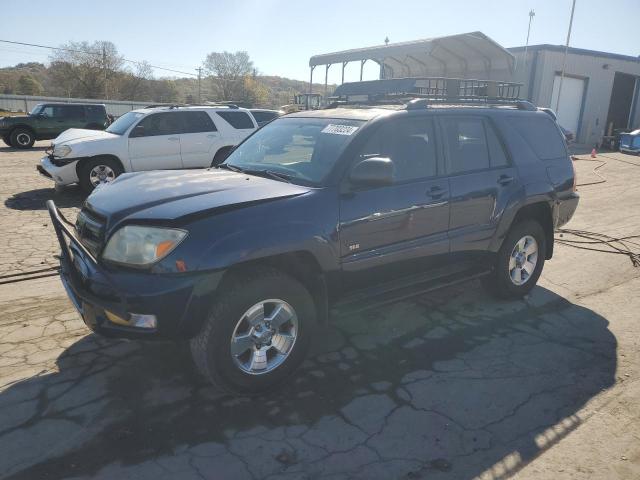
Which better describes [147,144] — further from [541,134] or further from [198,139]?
[541,134]

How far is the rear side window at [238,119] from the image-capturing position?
1069 cm

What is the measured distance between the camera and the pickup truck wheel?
61.0ft

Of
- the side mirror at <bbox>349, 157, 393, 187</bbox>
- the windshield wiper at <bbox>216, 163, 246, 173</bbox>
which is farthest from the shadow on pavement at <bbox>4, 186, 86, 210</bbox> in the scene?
the side mirror at <bbox>349, 157, 393, 187</bbox>

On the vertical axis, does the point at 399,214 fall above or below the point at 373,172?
below

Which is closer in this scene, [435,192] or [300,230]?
[300,230]

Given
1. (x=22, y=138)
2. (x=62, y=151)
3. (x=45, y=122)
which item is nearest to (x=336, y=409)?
(x=62, y=151)

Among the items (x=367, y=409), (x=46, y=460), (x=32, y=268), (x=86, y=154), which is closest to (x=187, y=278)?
(x=46, y=460)

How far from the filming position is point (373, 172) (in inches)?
130

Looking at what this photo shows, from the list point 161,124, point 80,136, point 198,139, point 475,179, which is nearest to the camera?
point 475,179

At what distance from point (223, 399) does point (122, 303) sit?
0.93m

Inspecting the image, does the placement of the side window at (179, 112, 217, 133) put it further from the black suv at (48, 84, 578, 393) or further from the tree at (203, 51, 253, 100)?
the tree at (203, 51, 253, 100)

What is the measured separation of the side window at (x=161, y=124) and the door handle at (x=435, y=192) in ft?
24.2

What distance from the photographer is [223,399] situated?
315cm

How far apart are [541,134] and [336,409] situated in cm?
369
